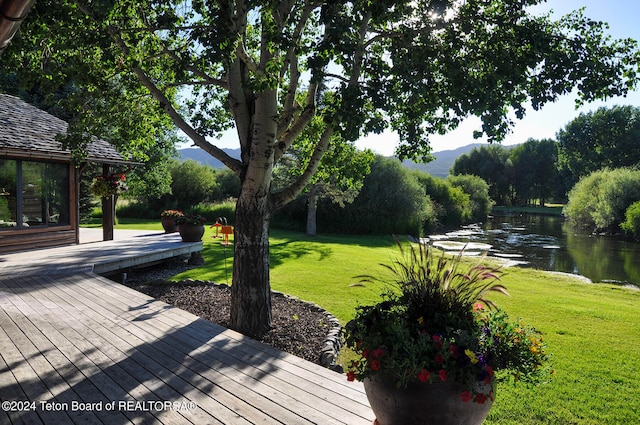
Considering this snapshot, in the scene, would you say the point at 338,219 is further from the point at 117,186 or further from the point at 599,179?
the point at 599,179

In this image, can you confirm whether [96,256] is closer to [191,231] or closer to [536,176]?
[191,231]

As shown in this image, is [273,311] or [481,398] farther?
[273,311]

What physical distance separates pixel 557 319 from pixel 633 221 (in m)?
27.7

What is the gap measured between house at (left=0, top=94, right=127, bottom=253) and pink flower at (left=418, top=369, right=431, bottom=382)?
10588 millimetres

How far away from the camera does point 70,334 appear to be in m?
4.76

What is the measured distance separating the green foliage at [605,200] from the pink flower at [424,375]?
124 ft

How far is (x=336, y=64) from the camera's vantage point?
189 inches

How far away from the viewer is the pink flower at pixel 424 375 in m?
2.34

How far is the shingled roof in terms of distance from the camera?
32.9 ft

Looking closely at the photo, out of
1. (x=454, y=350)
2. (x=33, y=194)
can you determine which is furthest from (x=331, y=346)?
(x=33, y=194)

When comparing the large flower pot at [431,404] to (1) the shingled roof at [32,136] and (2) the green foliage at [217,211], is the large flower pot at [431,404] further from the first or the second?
(2) the green foliage at [217,211]

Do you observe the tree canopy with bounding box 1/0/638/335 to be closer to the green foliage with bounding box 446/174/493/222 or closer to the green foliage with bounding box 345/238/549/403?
the green foliage with bounding box 345/238/549/403

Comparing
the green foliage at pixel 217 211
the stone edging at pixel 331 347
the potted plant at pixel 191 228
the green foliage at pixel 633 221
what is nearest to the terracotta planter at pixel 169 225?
the potted plant at pixel 191 228

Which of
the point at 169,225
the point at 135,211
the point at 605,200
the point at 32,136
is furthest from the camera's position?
the point at 605,200
